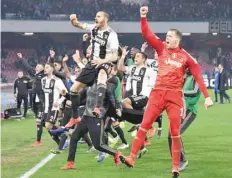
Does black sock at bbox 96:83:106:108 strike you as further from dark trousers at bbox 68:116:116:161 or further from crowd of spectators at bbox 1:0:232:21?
crowd of spectators at bbox 1:0:232:21

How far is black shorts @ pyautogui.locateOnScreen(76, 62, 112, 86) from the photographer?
9766 millimetres

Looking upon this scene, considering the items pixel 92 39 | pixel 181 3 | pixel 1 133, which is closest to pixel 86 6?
pixel 181 3

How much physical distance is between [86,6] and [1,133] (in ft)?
111

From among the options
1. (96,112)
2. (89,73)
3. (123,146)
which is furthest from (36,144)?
(96,112)

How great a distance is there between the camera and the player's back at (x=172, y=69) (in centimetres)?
876

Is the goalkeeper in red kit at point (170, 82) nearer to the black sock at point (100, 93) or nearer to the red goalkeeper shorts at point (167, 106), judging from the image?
the red goalkeeper shorts at point (167, 106)

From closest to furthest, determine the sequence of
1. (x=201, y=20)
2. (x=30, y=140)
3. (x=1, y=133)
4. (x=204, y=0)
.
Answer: (x=30, y=140), (x=1, y=133), (x=201, y=20), (x=204, y=0)

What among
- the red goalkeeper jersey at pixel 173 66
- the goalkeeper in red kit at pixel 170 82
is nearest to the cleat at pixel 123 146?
the goalkeeper in red kit at pixel 170 82

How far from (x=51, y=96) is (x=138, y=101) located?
7.15 feet

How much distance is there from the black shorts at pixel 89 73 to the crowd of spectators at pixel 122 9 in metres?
39.3

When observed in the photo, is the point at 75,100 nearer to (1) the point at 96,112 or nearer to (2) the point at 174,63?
(1) the point at 96,112

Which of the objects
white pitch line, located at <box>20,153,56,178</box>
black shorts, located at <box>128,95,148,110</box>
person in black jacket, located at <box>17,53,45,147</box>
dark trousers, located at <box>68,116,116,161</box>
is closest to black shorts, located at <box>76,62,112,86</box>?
dark trousers, located at <box>68,116,116,161</box>

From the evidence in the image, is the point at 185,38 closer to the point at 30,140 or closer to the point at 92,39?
the point at 30,140

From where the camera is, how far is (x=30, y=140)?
53.1 ft
